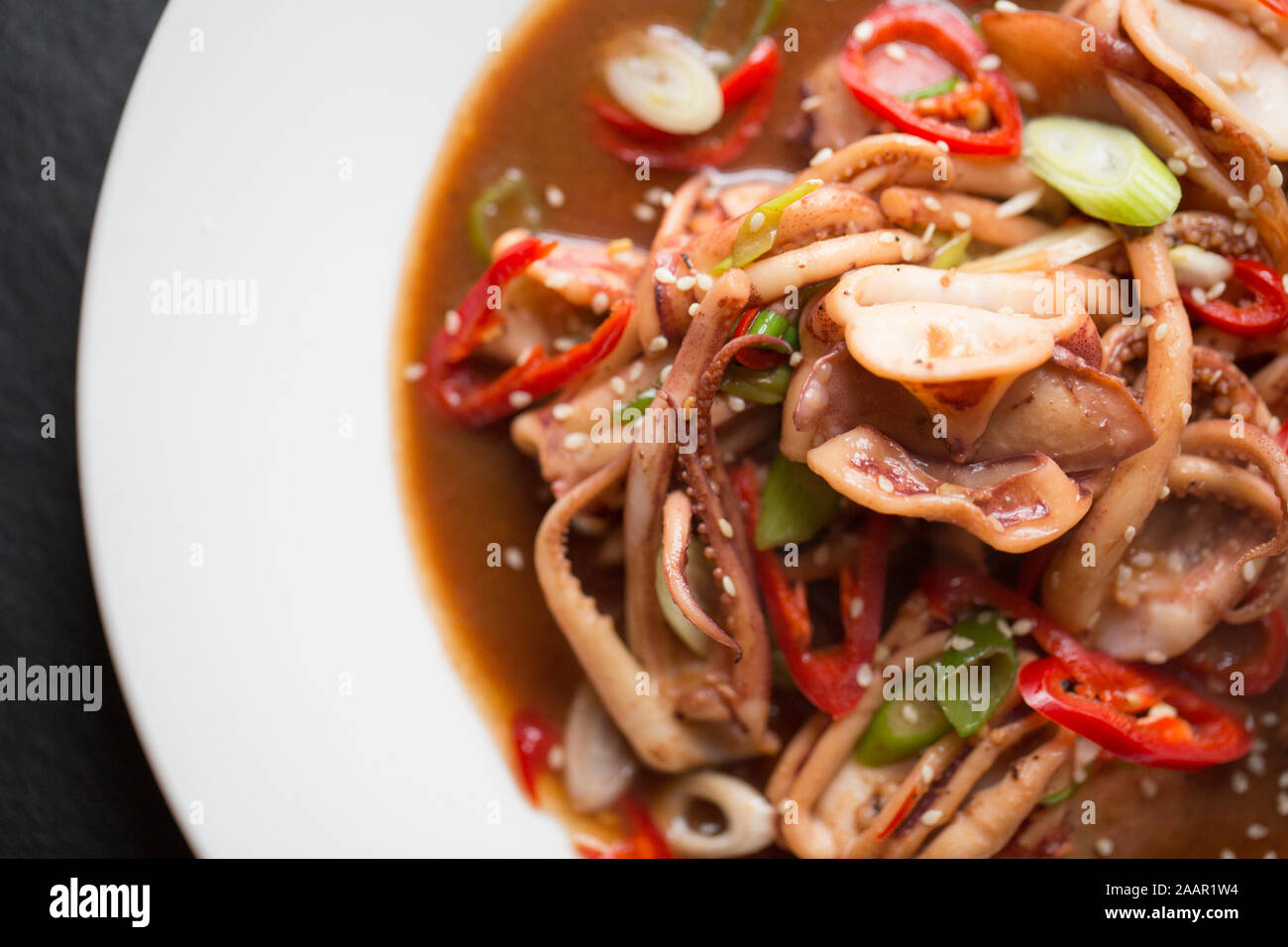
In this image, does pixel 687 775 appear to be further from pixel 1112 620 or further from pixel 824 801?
pixel 1112 620

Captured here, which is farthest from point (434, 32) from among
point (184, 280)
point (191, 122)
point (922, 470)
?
point (922, 470)

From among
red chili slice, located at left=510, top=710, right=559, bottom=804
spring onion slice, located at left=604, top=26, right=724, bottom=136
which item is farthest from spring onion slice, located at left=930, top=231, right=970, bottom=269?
red chili slice, located at left=510, top=710, right=559, bottom=804

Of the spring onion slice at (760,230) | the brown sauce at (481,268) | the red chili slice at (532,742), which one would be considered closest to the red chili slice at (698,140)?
the brown sauce at (481,268)

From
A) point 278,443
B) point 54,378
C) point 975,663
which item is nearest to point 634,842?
point 975,663

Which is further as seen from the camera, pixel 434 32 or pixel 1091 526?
pixel 434 32

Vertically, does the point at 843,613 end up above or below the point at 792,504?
below

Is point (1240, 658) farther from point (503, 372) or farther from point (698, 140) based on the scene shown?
point (503, 372)
